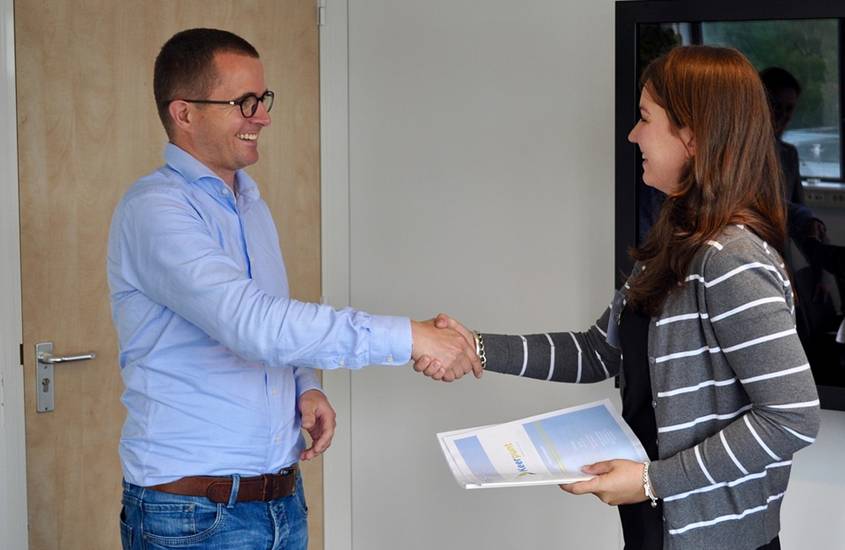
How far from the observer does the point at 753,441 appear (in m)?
1.71

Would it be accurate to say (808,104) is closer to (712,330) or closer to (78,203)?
(712,330)

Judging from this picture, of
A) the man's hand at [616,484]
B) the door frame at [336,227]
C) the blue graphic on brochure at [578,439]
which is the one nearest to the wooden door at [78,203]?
the door frame at [336,227]

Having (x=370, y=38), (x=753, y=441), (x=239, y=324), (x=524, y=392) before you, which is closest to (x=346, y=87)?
(x=370, y=38)

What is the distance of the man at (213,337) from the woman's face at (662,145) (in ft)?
1.71

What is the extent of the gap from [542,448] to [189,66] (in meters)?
0.97

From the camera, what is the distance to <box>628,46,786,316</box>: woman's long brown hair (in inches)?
69.8

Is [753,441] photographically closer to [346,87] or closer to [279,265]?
[279,265]

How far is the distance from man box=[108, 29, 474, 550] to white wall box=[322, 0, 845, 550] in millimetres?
1009

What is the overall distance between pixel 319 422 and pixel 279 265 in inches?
12.9

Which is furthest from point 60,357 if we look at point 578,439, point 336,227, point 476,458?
point 578,439

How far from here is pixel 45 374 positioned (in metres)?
2.53

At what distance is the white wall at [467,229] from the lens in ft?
9.66

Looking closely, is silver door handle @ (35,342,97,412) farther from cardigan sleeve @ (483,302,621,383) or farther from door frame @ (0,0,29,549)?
cardigan sleeve @ (483,302,621,383)

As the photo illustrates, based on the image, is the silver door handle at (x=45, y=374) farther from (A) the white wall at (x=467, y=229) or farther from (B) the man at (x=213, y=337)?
(A) the white wall at (x=467, y=229)
